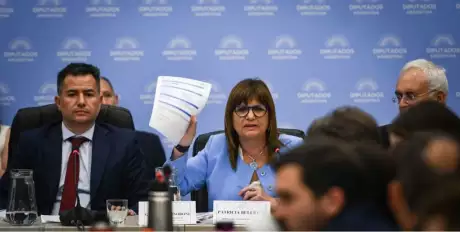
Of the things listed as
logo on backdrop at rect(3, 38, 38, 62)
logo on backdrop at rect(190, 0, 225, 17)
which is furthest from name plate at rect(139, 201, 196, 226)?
logo on backdrop at rect(3, 38, 38, 62)

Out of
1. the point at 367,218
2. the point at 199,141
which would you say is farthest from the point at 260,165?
the point at 367,218

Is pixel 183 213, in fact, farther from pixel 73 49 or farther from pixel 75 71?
pixel 73 49

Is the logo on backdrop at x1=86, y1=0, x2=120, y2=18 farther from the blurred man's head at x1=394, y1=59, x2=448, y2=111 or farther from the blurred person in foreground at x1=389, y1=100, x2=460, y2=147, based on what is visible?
the blurred person in foreground at x1=389, y1=100, x2=460, y2=147

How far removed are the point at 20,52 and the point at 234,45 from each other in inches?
74.9

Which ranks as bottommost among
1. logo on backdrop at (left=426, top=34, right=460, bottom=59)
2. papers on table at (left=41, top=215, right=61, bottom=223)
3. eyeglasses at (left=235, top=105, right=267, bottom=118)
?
papers on table at (left=41, top=215, right=61, bottom=223)

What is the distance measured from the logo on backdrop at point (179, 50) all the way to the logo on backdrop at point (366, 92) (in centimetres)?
147

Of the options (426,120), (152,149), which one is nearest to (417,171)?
(426,120)

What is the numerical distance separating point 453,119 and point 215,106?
413cm

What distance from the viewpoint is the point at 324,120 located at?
9.99ft

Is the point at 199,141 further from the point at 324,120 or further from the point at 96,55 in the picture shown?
the point at 96,55

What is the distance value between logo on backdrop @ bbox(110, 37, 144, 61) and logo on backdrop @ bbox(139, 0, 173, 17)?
→ 266 mm

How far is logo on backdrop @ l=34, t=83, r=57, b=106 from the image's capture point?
6.61 meters

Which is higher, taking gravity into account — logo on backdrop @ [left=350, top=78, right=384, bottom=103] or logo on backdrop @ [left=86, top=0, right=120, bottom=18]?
logo on backdrop @ [left=86, top=0, right=120, bottom=18]

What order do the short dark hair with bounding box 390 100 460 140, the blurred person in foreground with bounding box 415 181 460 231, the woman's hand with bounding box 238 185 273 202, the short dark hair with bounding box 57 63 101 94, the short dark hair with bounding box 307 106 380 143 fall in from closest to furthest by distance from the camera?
the blurred person in foreground with bounding box 415 181 460 231 → the short dark hair with bounding box 390 100 460 140 → the short dark hair with bounding box 307 106 380 143 → the woman's hand with bounding box 238 185 273 202 → the short dark hair with bounding box 57 63 101 94
